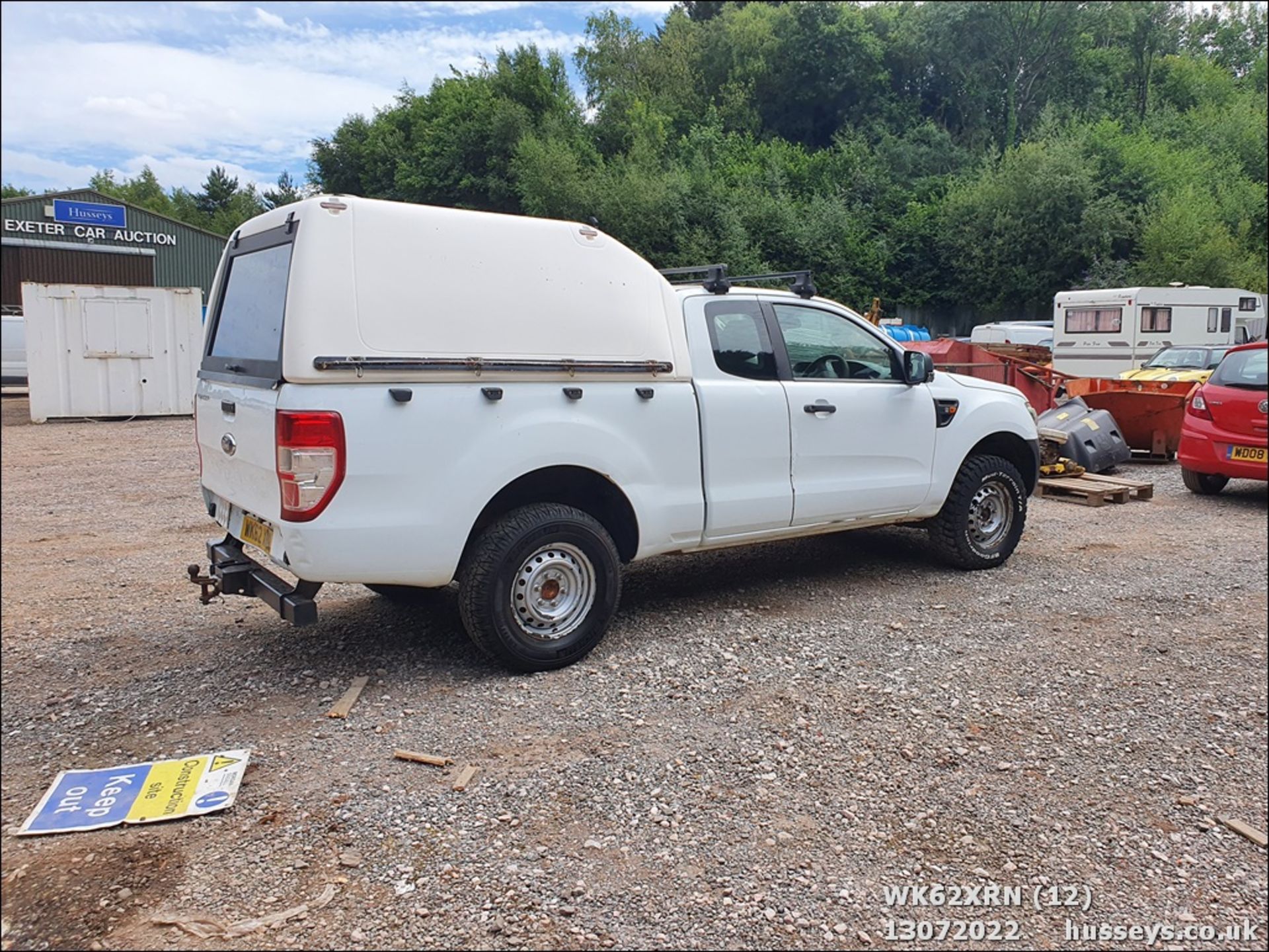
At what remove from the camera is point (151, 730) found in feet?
13.2

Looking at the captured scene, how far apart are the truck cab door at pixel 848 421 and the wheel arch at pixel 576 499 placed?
1.15m

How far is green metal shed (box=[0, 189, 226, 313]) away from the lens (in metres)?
26.9

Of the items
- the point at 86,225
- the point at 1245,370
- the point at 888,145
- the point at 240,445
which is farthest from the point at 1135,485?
the point at 888,145

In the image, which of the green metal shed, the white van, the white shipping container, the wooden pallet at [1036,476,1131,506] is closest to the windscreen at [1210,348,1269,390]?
the wooden pallet at [1036,476,1131,506]

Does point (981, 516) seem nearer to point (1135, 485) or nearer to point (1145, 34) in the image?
point (1135, 485)

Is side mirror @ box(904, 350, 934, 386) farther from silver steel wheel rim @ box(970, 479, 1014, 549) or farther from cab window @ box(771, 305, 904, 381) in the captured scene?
silver steel wheel rim @ box(970, 479, 1014, 549)

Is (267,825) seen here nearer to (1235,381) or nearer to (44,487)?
(44,487)

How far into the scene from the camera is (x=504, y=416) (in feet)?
14.7

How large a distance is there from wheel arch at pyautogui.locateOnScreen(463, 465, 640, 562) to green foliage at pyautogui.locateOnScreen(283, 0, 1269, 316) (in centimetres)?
1956

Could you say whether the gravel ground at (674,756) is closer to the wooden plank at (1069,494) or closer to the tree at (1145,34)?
the wooden plank at (1069,494)

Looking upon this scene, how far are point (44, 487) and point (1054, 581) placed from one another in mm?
9536

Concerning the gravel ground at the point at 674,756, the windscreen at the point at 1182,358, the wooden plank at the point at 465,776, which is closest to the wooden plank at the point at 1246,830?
the gravel ground at the point at 674,756

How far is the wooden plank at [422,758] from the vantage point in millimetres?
3756

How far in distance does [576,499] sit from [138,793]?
2382 millimetres
